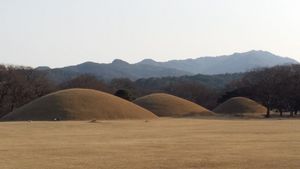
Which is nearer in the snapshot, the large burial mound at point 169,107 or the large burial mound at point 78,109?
the large burial mound at point 78,109

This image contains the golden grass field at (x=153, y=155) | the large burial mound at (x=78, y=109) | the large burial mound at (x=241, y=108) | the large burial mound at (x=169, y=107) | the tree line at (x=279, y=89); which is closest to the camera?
the golden grass field at (x=153, y=155)

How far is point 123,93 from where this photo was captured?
10144cm

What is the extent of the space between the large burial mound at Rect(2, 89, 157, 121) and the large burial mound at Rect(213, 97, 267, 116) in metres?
28.1

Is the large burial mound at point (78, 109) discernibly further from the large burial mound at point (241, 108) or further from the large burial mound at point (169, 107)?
the large burial mound at point (241, 108)

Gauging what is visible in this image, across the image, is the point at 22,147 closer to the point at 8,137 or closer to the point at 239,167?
the point at 8,137

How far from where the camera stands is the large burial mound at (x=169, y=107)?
9188 centimetres

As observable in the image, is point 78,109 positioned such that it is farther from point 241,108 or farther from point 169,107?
point 241,108

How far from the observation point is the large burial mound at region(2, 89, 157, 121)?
7194cm

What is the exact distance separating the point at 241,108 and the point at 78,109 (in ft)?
136

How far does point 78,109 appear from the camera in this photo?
243 ft

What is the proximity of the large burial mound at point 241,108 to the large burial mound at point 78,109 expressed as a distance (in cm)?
2814

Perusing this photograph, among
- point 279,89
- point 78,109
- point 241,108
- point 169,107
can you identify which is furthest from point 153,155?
point 241,108

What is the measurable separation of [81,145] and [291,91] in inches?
2771

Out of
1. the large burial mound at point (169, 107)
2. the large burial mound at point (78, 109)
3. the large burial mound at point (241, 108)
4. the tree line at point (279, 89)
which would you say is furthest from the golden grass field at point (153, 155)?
the large burial mound at point (241, 108)
